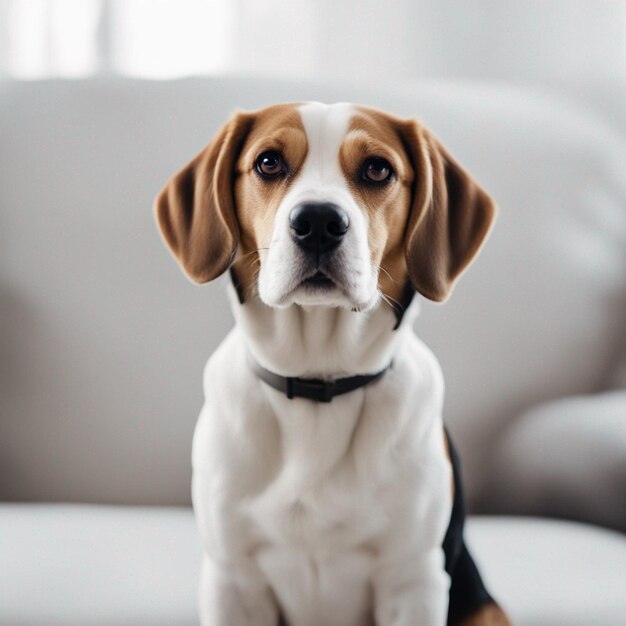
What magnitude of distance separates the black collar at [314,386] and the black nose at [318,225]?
21 cm

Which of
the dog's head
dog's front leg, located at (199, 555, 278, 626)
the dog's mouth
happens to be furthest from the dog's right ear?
dog's front leg, located at (199, 555, 278, 626)

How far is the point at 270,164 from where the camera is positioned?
981mm

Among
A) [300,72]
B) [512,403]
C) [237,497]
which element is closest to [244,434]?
[237,497]

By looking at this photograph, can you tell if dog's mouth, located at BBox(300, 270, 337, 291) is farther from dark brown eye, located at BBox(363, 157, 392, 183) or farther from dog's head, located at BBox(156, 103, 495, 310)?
dark brown eye, located at BBox(363, 157, 392, 183)

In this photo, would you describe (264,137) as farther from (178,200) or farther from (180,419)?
(180,419)

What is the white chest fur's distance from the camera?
0.99m

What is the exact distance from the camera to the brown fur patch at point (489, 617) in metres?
1.08

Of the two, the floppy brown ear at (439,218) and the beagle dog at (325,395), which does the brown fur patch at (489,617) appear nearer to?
the beagle dog at (325,395)

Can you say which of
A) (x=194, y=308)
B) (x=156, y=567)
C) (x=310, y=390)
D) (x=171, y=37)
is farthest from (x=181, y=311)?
(x=171, y=37)

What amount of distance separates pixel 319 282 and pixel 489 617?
527 mm

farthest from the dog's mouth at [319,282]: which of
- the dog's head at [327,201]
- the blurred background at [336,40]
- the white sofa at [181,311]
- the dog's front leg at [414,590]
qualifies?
the blurred background at [336,40]

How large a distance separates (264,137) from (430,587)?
0.60 metres

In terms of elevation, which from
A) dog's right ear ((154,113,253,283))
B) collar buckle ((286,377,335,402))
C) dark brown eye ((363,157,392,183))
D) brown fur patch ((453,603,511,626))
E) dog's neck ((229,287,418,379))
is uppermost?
dark brown eye ((363,157,392,183))

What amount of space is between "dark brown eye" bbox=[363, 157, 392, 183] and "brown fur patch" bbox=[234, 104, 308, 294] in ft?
0.26
